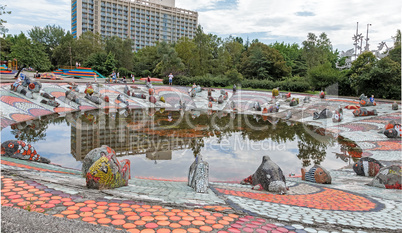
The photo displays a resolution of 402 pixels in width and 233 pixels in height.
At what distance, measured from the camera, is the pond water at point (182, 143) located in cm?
1012

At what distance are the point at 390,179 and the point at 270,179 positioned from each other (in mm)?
3645

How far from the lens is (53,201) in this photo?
4527 millimetres

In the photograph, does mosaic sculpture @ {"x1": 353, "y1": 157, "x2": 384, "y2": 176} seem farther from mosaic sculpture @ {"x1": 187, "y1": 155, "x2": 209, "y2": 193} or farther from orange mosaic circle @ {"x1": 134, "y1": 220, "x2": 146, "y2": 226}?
orange mosaic circle @ {"x1": 134, "y1": 220, "x2": 146, "y2": 226}

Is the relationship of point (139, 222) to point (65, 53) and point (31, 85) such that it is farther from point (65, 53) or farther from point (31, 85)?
point (65, 53)

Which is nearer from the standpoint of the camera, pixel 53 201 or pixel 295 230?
pixel 295 230

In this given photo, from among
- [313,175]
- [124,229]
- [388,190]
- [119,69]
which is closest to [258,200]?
[124,229]

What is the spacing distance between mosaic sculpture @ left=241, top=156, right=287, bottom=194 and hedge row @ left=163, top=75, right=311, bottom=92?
95.1ft

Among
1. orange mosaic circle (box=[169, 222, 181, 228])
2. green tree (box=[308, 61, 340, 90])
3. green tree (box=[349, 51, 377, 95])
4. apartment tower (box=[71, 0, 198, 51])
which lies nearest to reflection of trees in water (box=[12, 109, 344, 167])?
orange mosaic circle (box=[169, 222, 181, 228])

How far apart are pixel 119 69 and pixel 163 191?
46.5 metres

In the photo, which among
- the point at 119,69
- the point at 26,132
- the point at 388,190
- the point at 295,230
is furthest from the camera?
the point at 119,69

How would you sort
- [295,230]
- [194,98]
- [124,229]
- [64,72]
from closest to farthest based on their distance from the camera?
1. [124,229]
2. [295,230]
3. [194,98]
4. [64,72]

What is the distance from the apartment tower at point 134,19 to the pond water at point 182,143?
3300 inches

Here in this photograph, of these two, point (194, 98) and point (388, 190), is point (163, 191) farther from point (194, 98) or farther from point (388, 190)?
point (194, 98)

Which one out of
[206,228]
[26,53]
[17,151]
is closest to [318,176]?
[206,228]
